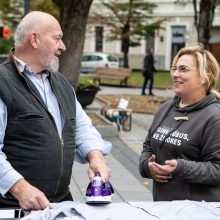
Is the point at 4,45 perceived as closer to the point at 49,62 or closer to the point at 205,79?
the point at 205,79

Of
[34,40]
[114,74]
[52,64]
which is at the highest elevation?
[34,40]

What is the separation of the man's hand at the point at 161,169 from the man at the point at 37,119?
377 mm

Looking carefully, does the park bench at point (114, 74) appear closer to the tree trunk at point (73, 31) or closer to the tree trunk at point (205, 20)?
the tree trunk at point (205, 20)

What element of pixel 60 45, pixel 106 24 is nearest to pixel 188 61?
pixel 60 45

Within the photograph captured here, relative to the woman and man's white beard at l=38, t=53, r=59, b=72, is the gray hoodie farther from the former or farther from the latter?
man's white beard at l=38, t=53, r=59, b=72

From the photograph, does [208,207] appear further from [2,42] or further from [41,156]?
[2,42]

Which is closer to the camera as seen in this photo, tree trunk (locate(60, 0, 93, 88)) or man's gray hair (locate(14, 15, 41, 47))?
man's gray hair (locate(14, 15, 41, 47))

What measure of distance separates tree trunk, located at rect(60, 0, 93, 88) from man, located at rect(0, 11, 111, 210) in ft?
31.8

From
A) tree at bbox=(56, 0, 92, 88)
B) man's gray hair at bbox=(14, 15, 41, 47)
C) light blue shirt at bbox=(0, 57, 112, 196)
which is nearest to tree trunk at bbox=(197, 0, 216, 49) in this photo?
tree at bbox=(56, 0, 92, 88)

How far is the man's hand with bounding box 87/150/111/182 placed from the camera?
331 cm

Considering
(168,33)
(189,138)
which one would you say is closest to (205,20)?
(189,138)

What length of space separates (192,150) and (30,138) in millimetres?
1014

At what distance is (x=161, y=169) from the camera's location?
3691 millimetres

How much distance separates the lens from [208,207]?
10.2 feet
